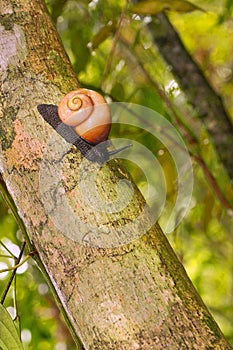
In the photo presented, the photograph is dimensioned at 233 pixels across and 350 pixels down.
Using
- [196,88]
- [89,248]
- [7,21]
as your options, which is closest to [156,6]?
[196,88]

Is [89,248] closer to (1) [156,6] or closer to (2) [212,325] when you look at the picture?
(2) [212,325]

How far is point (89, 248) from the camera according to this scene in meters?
0.45

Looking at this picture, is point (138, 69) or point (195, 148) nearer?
point (195, 148)

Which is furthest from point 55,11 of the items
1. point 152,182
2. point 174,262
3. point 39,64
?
point 174,262

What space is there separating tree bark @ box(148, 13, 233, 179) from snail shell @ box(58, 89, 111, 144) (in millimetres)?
512

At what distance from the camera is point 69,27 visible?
49.1 inches

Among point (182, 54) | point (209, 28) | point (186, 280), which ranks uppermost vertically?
point (209, 28)

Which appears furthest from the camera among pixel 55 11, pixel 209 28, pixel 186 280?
pixel 209 28

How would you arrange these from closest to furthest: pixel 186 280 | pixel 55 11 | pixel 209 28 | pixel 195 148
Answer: pixel 186 280
pixel 55 11
pixel 195 148
pixel 209 28

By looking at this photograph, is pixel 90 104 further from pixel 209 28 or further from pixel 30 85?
pixel 209 28

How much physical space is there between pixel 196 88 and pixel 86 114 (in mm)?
561

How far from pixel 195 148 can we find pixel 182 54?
0.18 metres

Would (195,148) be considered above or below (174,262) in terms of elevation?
above

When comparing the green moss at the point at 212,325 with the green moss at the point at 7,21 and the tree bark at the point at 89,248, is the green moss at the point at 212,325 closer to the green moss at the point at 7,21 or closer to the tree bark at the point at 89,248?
the tree bark at the point at 89,248
